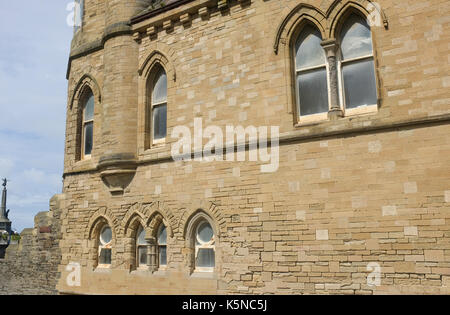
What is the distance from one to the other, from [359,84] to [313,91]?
947 millimetres

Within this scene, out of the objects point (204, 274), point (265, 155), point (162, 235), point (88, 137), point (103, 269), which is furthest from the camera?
point (88, 137)

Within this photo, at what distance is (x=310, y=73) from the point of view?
892cm

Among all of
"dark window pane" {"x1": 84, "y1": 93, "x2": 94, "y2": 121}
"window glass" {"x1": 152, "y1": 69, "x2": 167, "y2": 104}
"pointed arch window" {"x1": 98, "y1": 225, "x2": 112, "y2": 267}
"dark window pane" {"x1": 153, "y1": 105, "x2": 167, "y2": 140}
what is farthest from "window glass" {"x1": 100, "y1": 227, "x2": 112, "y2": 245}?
"window glass" {"x1": 152, "y1": 69, "x2": 167, "y2": 104}

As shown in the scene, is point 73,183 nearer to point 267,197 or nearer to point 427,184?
point 267,197

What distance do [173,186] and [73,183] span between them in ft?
12.1

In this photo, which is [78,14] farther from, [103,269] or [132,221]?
[103,269]

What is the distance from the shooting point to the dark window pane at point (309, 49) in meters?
8.86

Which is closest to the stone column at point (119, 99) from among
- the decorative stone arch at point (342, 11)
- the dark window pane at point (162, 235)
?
the dark window pane at point (162, 235)

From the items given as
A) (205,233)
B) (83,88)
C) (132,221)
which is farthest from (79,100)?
(205,233)

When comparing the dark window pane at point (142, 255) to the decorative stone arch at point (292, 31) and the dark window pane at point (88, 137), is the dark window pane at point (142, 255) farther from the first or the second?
the decorative stone arch at point (292, 31)
